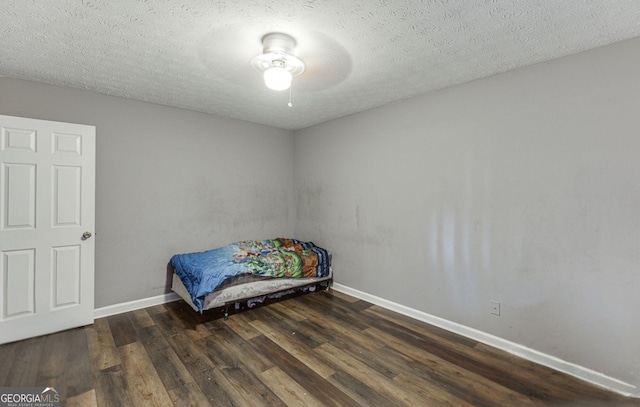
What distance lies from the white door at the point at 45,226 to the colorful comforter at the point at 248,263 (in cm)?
93

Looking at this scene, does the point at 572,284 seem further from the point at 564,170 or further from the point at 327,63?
the point at 327,63

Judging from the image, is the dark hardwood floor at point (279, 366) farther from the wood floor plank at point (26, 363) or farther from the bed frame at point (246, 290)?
the bed frame at point (246, 290)

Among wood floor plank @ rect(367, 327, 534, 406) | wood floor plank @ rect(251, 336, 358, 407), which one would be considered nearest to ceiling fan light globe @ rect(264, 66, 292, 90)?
wood floor plank @ rect(251, 336, 358, 407)

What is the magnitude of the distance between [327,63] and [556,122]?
1.84 m

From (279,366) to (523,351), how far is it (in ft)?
6.50

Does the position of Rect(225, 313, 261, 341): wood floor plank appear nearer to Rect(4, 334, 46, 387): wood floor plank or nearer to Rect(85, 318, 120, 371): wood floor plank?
Rect(85, 318, 120, 371): wood floor plank

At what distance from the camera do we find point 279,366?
7.16ft

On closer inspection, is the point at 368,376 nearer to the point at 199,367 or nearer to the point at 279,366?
the point at 279,366

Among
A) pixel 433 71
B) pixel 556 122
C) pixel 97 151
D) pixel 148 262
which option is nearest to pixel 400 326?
pixel 556 122

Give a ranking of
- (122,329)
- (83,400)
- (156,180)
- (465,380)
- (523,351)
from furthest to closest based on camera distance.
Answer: (156,180)
(122,329)
(523,351)
(465,380)
(83,400)

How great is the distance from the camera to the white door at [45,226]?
8.14ft

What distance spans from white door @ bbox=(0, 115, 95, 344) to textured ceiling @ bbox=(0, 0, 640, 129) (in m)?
0.59

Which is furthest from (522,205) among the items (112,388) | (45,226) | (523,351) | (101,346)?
(45,226)

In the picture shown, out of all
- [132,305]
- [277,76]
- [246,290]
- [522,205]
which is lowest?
[132,305]
